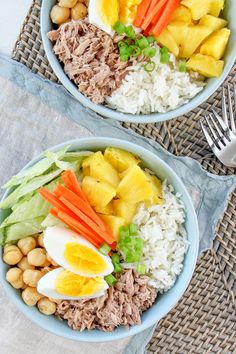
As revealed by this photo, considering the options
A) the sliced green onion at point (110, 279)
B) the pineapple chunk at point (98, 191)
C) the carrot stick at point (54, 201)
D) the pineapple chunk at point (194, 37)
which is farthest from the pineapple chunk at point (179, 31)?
the sliced green onion at point (110, 279)

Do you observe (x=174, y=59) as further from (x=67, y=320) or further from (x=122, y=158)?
(x=67, y=320)

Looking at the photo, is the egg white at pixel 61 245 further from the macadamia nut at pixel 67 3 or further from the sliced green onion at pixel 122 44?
the macadamia nut at pixel 67 3

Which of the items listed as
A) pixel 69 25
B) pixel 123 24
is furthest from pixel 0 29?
pixel 123 24

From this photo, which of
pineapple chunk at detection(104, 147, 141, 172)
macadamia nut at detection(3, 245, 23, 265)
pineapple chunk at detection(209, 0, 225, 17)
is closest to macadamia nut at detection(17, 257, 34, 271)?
macadamia nut at detection(3, 245, 23, 265)

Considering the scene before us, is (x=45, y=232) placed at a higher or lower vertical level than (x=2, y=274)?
higher

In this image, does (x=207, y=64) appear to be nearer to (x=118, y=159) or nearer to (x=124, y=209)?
(x=118, y=159)

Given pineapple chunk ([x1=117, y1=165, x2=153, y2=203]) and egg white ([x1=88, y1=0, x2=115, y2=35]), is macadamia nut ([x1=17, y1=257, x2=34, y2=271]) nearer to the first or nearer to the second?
pineapple chunk ([x1=117, y1=165, x2=153, y2=203])
